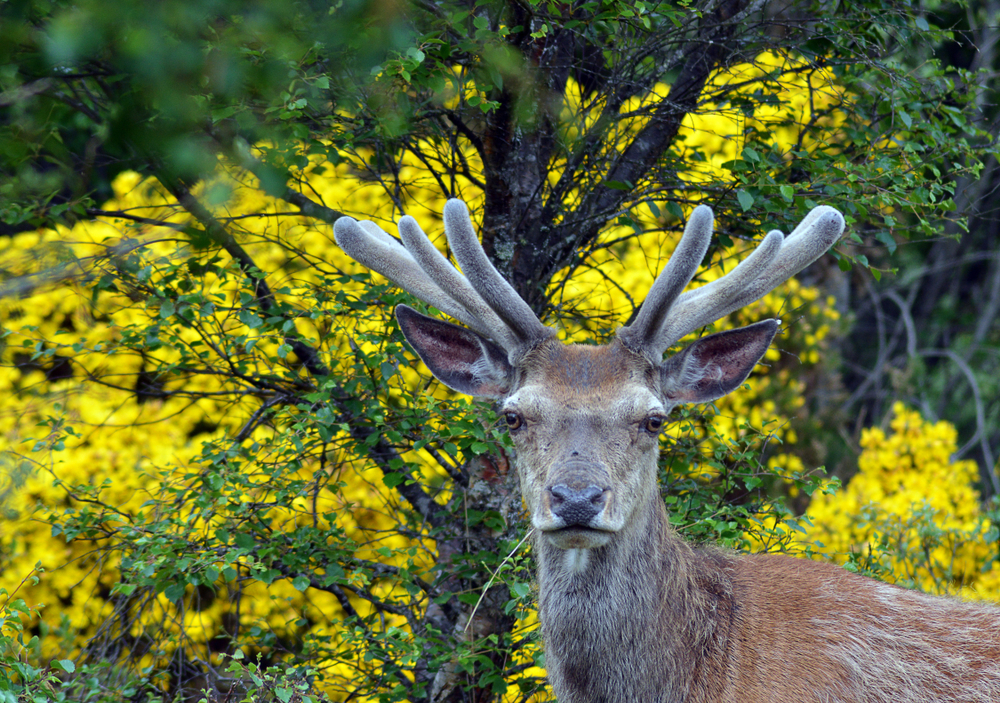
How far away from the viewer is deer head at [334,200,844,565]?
3.16 meters

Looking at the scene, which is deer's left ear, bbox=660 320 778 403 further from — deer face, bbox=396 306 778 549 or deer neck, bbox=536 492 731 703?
deer neck, bbox=536 492 731 703

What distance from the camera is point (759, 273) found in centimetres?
361

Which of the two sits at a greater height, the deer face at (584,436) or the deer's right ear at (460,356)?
the deer's right ear at (460,356)

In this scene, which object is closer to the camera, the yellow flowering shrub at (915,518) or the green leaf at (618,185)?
the green leaf at (618,185)

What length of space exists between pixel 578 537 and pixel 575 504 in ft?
0.44

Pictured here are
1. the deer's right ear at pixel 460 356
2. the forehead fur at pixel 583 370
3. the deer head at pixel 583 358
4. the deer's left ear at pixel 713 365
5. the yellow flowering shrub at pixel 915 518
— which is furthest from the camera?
the yellow flowering shrub at pixel 915 518

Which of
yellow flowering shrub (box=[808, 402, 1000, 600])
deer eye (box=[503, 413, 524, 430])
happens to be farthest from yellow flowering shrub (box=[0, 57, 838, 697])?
yellow flowering shrub (box=[808, 402, 1000, 600])

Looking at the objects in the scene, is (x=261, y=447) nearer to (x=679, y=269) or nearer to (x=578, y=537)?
(x=578, y=537)

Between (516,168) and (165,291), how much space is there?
180cm

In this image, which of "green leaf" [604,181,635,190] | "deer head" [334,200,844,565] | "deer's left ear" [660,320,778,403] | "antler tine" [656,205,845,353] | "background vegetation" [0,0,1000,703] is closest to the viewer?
"deer head" [334,200,844,565]

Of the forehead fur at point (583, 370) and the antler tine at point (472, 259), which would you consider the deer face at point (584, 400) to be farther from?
the antler tine at point (472, 259)

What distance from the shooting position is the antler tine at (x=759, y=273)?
3.56 m

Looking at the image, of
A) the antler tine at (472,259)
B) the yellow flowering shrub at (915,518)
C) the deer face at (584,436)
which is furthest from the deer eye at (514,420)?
the yellow flowering shrub at (915,518)

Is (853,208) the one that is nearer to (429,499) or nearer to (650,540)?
(650,540)
